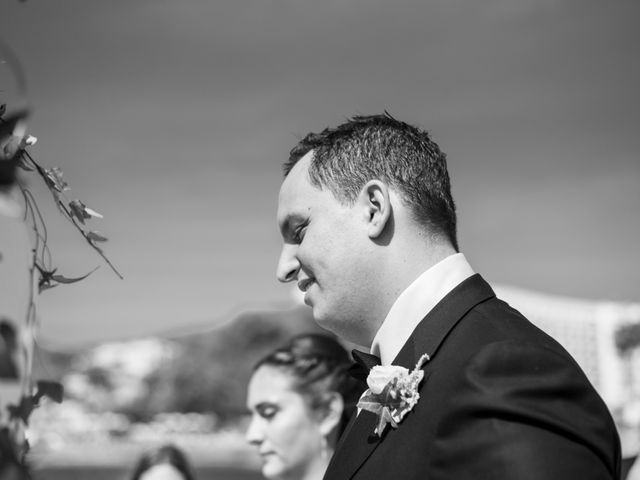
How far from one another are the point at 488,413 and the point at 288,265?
2.44ft

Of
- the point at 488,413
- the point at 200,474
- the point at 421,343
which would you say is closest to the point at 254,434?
the point at 421,343

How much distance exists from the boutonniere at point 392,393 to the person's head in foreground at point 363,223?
0.16 metres

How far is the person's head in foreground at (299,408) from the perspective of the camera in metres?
4.13

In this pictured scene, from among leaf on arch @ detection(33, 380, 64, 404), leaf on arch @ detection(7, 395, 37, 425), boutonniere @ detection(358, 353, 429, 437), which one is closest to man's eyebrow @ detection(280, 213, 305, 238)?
boutonniere @ detection(358, 353, 429, 437)

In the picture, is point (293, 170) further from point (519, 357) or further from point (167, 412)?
point (167, 412)

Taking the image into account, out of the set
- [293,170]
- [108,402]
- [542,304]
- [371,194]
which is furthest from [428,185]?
[108,402]

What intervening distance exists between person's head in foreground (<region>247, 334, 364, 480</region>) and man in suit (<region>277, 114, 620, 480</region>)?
191cm

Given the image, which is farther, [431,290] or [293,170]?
[293,170]

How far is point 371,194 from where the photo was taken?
223 cm

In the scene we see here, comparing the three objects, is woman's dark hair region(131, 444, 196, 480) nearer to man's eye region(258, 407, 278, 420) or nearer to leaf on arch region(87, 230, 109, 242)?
man's eye region(258, 407, 278, 420)

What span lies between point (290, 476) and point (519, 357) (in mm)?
2497

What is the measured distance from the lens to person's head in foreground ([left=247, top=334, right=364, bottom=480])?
413cm

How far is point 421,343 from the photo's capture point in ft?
6.97

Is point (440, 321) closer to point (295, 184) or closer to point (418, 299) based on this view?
point (418, 299)
